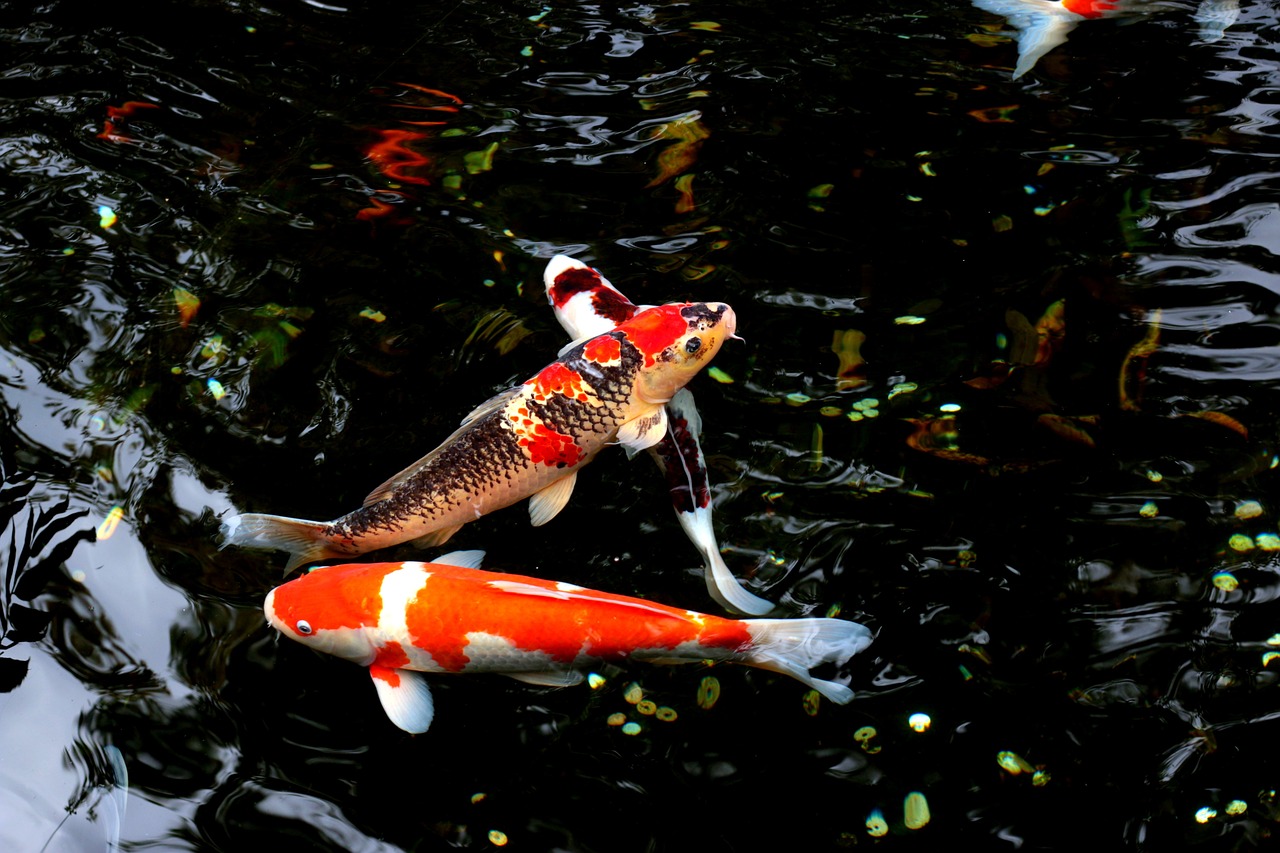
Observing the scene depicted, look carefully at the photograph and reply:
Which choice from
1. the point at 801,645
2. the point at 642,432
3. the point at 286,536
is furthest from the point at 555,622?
the point at 286,536

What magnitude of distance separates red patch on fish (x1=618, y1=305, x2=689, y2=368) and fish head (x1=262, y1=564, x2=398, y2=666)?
1054mm

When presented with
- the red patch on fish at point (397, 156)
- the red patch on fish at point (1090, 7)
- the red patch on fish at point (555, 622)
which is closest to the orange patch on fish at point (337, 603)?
the red patch on fish at point (555, 622)

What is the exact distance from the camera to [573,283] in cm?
354

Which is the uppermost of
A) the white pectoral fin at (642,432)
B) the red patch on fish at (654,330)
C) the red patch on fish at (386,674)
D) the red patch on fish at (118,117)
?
the red patch on fish at (118,117)

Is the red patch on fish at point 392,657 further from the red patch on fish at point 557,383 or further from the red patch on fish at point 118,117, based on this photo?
the red patch on fish at point 118,117

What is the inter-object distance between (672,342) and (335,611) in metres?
1.33

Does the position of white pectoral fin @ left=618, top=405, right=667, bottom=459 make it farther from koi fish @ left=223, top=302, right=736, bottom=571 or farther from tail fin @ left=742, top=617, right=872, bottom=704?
tail fin @ left=742, top=617, right=872, bottom=704

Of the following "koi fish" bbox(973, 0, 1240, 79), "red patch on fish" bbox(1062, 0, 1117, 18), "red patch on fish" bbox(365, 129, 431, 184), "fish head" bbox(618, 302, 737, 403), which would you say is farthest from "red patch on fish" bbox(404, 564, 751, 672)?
"red patch on fish" bbox(1062, 0, 1117, 18)

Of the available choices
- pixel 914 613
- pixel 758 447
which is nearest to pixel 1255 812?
pixel 914 613

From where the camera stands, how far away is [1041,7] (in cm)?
470

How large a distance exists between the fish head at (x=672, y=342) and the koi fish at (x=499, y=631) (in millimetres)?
810

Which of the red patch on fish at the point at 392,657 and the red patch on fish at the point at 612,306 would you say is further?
the red patch on fish at the point at 612,306

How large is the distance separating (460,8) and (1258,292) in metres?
4.10

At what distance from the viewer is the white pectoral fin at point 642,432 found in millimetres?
3143
